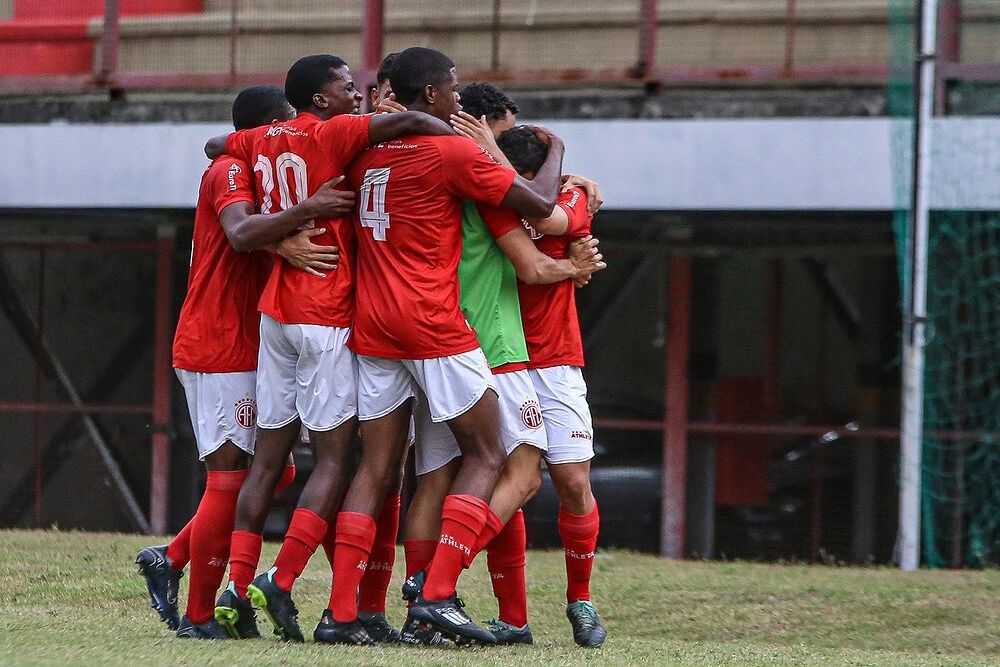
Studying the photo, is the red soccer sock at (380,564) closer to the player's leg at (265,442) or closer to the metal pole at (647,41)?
the player's leg at (265,442)

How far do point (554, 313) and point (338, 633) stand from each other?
1456 millimetres

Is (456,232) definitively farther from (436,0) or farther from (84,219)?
(84,219)

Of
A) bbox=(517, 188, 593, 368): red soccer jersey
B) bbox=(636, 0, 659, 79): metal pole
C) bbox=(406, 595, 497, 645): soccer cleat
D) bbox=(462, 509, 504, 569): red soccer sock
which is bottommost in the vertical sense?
bbox=(406, 595, 497, 645): soccer cleat

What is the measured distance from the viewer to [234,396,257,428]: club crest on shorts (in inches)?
226

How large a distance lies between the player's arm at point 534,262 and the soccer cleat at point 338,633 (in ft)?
4.48

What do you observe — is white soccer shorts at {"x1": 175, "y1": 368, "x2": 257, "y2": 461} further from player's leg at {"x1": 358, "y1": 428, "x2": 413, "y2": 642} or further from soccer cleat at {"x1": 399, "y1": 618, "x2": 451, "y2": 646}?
soccer cleat at {"x1": 399, "y1": 618, "x2": 451, "y2": 646}

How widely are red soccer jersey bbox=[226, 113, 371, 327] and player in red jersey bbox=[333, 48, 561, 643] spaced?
0.06 metres

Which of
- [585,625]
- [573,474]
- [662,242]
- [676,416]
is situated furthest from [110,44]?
[585,625]

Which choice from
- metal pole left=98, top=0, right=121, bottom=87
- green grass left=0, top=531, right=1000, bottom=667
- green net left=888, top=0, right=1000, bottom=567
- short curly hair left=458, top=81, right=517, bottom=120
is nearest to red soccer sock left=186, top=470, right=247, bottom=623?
green grass left=0, top=531, right=1000, bottom=667

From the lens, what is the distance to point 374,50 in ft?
36.5

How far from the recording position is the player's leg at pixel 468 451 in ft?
17.8

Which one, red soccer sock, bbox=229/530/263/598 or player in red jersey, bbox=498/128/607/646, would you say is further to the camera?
player in red jersey, bbox=498/128/607/646

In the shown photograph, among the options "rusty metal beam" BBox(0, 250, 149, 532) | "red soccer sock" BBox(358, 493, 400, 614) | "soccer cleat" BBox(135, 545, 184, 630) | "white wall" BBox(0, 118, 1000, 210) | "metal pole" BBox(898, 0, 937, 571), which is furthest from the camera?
"rusty metal beam" BBox(0, 250, 149, 532)

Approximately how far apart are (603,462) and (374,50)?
3.46 m
